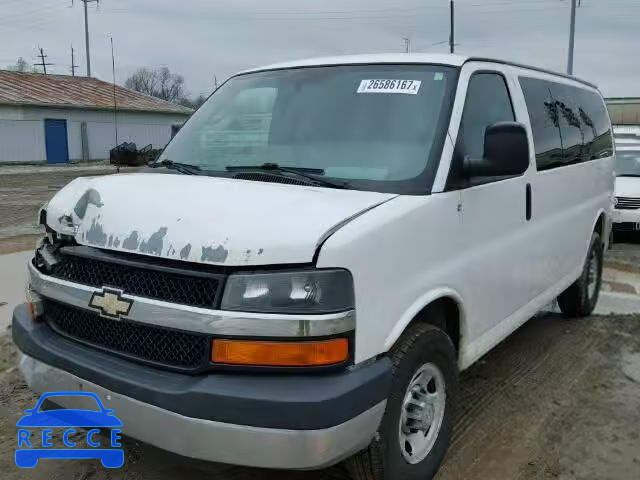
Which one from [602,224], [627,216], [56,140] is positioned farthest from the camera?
[56,140]

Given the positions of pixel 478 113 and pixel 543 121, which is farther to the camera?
pixel 543 121

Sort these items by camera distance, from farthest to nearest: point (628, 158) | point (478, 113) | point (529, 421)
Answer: point (628, 158)
point (529, 421)
point (478, 113)

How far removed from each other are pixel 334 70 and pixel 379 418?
214cm

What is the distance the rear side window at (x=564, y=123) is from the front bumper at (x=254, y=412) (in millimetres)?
2573

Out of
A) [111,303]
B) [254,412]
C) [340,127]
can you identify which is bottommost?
[254,412]

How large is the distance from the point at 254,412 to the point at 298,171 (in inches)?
55.0

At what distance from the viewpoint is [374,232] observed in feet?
8.77

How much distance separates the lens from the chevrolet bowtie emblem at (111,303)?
2693 mm

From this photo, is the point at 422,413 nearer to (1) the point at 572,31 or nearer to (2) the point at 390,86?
(2) the point at 390,86

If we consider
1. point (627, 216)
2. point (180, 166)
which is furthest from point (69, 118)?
point (180, 166)

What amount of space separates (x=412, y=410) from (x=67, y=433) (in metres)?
1.91

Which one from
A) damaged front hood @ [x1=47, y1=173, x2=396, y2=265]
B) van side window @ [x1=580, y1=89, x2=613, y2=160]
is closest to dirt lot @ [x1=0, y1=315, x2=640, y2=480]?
damaged front hood @ [x1=47, y1=173, x2=396, y2=265]

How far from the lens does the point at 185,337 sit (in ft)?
8.50

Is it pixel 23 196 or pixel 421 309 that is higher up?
pixel 421 309
